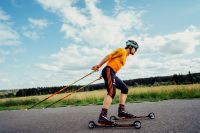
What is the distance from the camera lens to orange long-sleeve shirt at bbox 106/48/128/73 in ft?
22.0

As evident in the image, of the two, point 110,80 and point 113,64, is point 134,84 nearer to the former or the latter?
point 113,64

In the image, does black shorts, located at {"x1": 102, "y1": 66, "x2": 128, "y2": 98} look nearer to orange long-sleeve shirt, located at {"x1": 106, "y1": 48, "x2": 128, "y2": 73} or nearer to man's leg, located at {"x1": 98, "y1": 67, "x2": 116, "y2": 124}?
man's leg, located at {"x1": 98, "y1": 67, "x2": 116, "y2": 124}

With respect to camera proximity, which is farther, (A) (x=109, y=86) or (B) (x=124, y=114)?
(B) (x=124, y=114)

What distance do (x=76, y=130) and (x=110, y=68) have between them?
5.44 ft

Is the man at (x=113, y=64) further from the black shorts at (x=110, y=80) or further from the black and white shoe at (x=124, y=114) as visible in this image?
the black and white shoe at (x=124, y=114)

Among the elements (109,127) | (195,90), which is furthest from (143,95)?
(109,127)

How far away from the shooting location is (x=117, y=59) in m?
6.75

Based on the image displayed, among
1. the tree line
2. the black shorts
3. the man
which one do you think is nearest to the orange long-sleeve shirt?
the man

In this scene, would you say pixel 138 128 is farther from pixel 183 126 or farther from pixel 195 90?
pixel 195 90

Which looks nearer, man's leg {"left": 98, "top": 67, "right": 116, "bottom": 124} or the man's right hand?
man's leg {"left": 98, "top": 67, "right": 116, "bottom": 124}

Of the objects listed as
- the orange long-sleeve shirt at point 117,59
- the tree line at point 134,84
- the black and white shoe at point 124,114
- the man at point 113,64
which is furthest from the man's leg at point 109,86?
the tree line at point 134,84

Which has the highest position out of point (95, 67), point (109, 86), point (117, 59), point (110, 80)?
point (117, 59)

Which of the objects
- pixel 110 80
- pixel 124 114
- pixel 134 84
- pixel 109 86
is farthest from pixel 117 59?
pixel 134 84

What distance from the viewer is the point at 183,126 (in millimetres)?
5645
